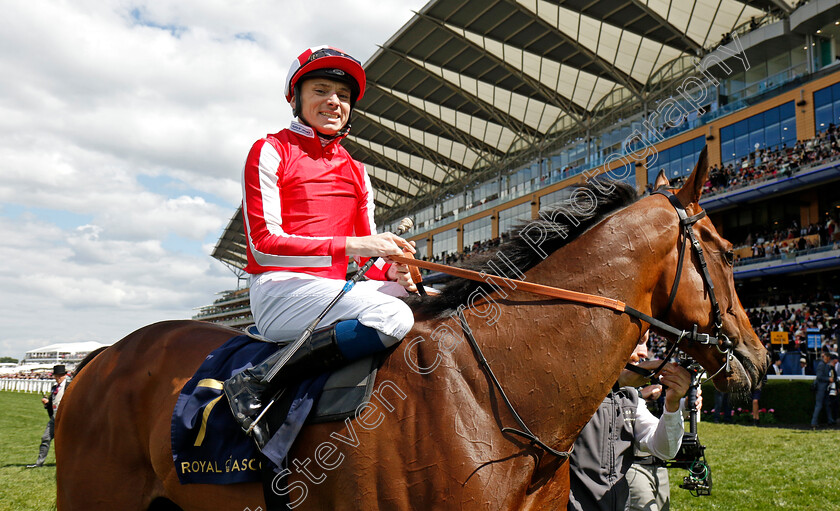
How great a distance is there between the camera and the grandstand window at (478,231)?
41.0 metres

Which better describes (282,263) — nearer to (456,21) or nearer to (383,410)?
(383,410)

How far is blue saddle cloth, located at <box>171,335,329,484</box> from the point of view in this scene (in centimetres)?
206

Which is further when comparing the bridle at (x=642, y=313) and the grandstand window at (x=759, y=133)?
the grandstand window at (x=759, y=133)

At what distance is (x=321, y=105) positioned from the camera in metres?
2.51

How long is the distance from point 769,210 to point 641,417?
26592 millimetres

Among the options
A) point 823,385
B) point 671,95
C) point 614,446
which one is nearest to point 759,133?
point 671,95

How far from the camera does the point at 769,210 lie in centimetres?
2588

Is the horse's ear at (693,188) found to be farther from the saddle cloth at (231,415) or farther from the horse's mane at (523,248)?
the saddle cloth at (231,415)

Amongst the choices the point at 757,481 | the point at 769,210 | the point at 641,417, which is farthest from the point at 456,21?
the point at 641,417

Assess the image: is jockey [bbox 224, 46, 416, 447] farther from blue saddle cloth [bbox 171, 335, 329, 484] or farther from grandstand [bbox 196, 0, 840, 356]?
grandstand [bbox 196, 0, 840, 356]

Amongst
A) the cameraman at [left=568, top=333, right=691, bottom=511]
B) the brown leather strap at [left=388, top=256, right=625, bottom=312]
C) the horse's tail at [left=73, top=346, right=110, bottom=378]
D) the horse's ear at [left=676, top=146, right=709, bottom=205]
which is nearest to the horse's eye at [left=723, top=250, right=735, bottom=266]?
the horse's ear at [left=676, top=146, right=709, bottom=205]

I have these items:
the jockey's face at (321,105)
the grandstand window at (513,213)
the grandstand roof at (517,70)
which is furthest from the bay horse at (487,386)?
the grandstand window at (513,213)

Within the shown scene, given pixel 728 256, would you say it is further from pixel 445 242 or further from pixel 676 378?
pixel 445 242

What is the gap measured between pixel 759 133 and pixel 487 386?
91.7ft
